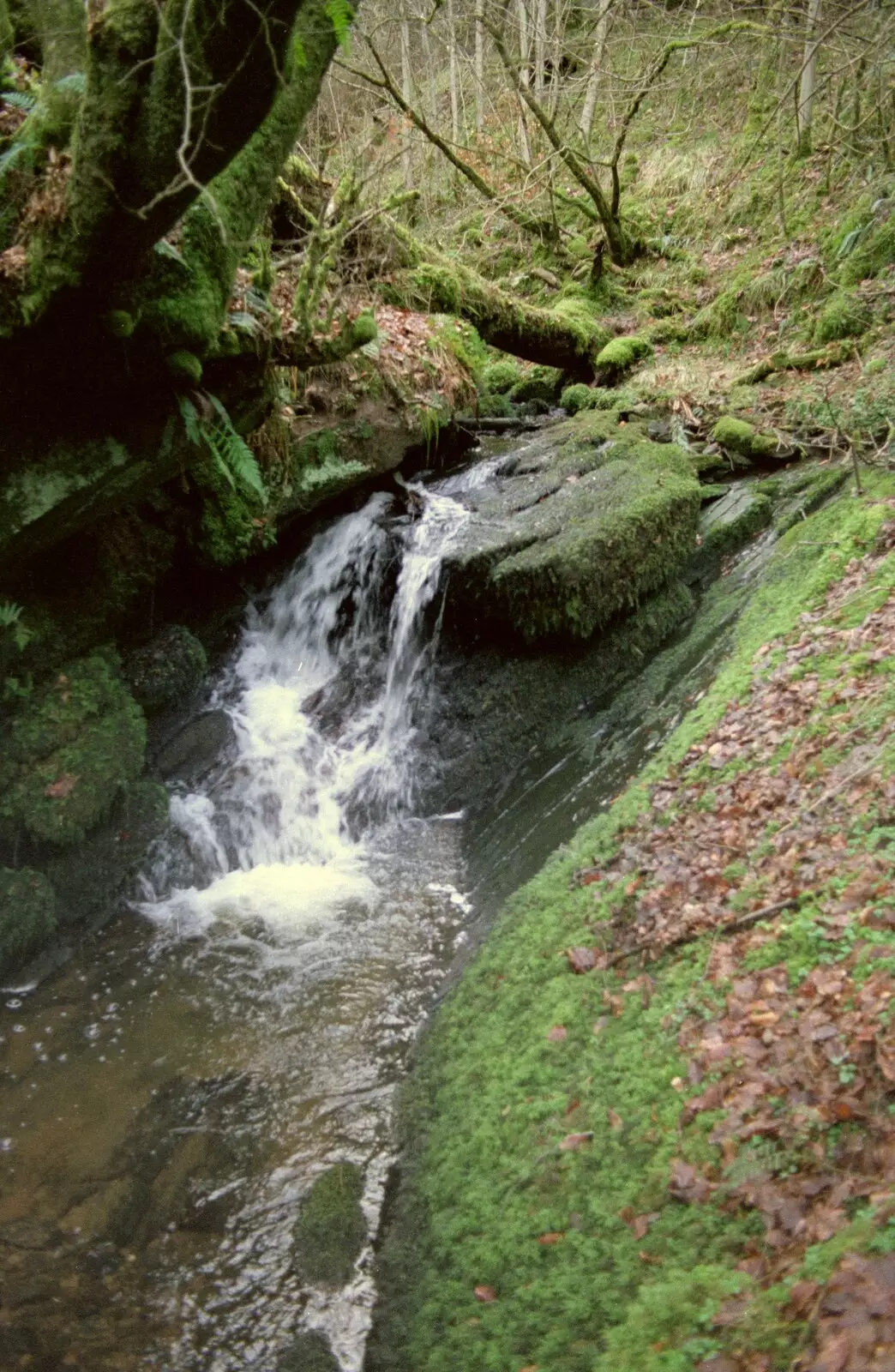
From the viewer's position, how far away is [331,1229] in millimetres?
3781

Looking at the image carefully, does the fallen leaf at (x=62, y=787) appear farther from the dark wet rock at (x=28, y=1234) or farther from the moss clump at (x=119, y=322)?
the moss clump at (x=119, y=322)

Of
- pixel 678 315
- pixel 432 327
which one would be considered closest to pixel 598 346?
pixel 678 315

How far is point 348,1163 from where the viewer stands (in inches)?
162

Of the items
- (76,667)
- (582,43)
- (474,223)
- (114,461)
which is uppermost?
(582,43)

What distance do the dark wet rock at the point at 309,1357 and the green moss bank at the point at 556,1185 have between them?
17 centimetres

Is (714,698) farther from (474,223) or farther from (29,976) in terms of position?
(474,223)

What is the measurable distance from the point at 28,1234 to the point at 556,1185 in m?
2.38

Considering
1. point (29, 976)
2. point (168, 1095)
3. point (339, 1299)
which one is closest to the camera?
point (339, 1299)

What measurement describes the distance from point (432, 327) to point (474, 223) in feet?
28.9

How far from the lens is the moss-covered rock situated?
8.84 m

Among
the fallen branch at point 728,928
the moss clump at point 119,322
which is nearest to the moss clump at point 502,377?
the moss clump at point 119,322

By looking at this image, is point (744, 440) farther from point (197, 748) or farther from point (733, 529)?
point (197, 748)

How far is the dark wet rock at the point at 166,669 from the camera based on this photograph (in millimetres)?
6887

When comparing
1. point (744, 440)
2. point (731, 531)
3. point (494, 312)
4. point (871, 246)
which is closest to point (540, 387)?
point (494, 312)
